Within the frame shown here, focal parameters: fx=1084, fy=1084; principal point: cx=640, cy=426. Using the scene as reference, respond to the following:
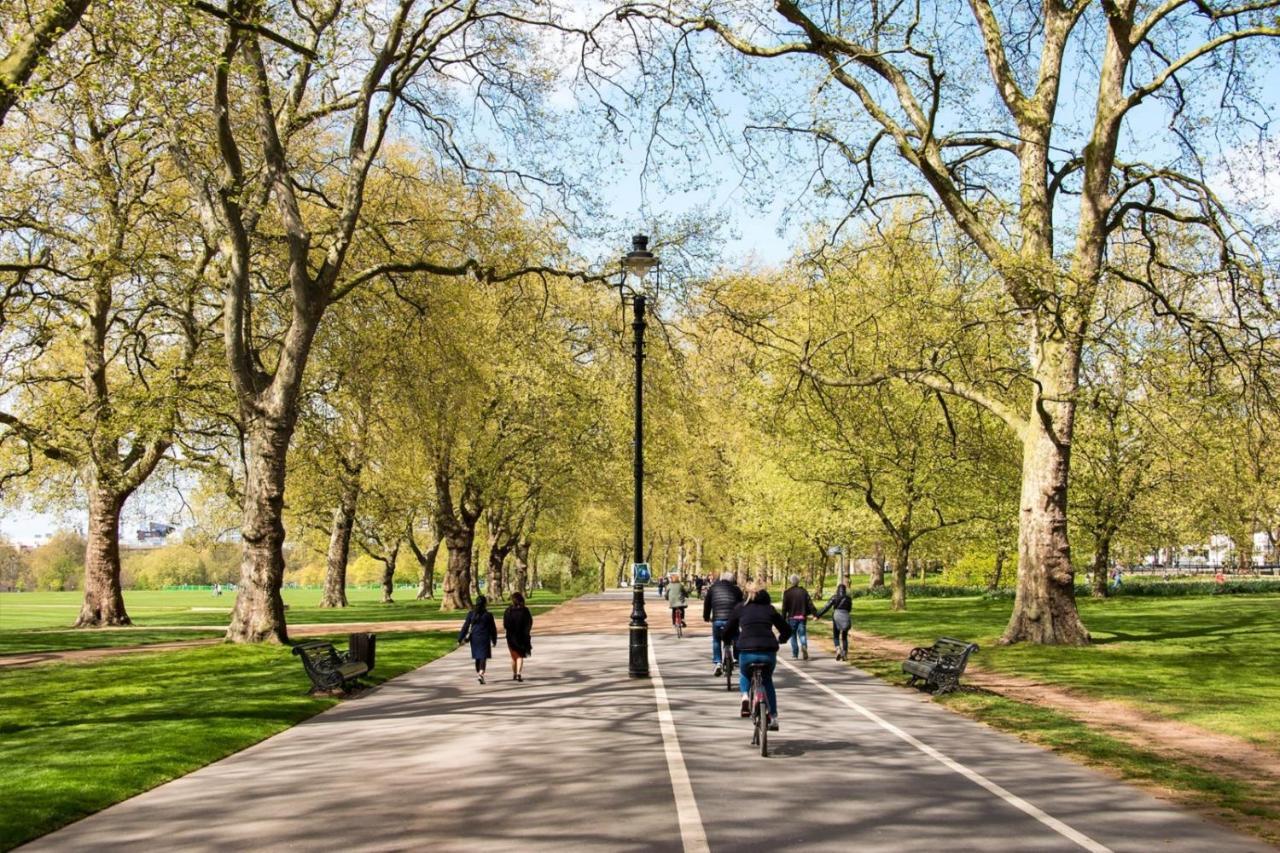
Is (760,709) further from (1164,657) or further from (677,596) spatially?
(677,596)

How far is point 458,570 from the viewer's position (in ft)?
150

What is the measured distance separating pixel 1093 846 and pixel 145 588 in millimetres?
192839

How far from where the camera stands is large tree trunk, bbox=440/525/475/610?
149 ft

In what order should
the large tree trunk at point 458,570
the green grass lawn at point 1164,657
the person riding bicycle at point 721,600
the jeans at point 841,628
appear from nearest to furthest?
the green grass lawn at point 1164,657 → the person riding bicycle at point 721,600 → the jeans at point 841,628 → the large tree trunk at point 458,570

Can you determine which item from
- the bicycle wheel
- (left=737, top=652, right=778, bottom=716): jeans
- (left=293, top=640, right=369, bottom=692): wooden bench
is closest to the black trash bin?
(left=293, top=640, right=369, bottom=692): wooden bench

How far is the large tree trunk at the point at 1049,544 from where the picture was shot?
23609 mm

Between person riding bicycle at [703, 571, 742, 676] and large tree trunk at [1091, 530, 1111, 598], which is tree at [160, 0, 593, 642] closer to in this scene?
person riding bicycle at [703, 571, 742, 676]

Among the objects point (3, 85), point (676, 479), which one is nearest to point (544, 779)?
point (3, 85)

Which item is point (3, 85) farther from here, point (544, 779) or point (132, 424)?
point (132, 424)

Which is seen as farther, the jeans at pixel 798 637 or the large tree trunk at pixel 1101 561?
the large tree trunk at pixel 1101 561

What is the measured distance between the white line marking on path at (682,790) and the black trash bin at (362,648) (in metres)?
6.16

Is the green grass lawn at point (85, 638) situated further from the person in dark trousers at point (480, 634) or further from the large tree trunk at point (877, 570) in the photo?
the large tree trunk at point (877, 570)

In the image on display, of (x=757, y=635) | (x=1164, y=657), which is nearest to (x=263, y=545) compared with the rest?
(x=757, y=635)

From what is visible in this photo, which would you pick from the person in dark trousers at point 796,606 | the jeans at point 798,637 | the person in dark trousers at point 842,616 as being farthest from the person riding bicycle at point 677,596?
the person in dark trousers at point 796,606
